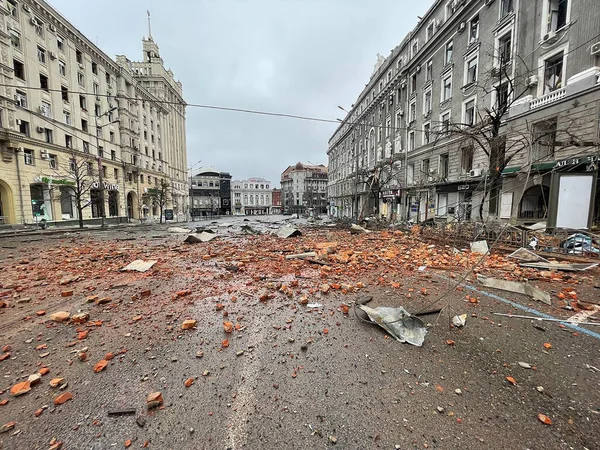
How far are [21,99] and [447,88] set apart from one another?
131 feet

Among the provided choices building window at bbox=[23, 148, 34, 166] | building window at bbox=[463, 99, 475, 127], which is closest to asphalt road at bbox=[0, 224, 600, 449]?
building window at bbox=[463, 99, 475, 127]

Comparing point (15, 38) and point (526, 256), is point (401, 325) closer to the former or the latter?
point (526, 256)

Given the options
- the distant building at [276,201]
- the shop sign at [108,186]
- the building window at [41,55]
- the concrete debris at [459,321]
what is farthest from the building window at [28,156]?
the distant building at [276,201]

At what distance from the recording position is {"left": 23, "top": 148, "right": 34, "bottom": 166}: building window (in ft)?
77.5

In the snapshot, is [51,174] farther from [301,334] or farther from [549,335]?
[549,335]

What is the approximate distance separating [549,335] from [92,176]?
137 feet

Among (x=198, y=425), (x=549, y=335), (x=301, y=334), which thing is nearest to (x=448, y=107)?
(x=549, y=335)

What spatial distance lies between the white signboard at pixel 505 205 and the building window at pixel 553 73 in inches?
252

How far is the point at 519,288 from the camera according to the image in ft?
15.9

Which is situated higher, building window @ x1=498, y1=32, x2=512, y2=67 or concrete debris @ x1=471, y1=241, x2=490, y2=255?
building window @ x1=498, y1=32, x2=512, y2=67

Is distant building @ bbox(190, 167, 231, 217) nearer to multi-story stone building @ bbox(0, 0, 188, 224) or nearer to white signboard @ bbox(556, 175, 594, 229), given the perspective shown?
multi-story stone building @ bbox(0, 0, 188, 224)

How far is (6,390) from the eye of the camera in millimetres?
2352

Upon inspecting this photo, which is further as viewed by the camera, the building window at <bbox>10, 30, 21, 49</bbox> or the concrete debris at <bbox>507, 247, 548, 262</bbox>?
the building window at <bbox>10, 30, 21, 49</bbox>

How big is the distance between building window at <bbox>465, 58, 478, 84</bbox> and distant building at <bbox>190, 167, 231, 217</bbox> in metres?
84.5
